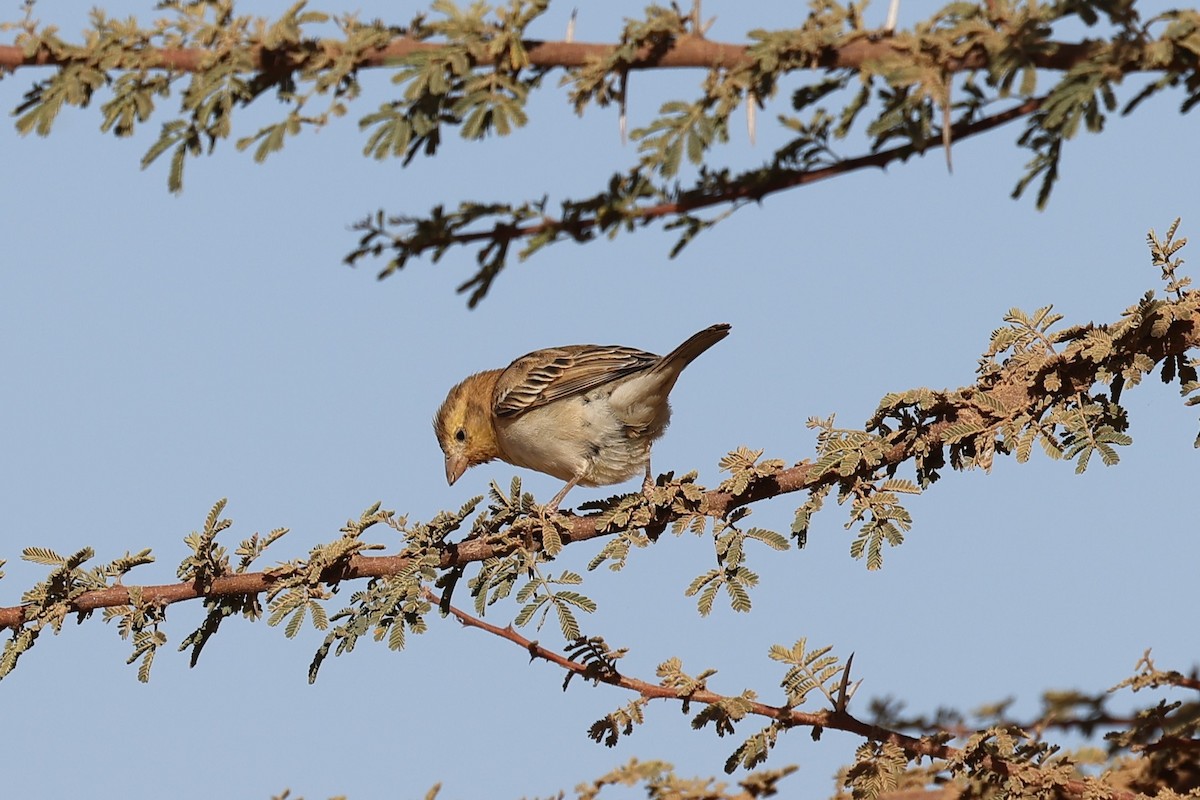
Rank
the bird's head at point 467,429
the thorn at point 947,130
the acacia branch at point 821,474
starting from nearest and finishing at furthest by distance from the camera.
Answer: the thorn at point 947,130 < the acacia branch at point 821,474 < the bird's head at point 467,429

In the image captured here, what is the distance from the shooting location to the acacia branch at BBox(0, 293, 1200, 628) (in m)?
4.78

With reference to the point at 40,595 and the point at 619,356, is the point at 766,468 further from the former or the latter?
the point at 619,356

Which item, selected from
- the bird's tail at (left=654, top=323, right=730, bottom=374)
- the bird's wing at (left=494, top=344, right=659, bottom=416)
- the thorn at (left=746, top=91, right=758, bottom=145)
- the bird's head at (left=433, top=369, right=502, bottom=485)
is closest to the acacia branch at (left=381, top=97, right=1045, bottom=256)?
the thorn at (left=746, top=91, right=758, bottom=145)

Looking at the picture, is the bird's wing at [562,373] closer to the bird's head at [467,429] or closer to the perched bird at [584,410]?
the perched bird at [584,410]

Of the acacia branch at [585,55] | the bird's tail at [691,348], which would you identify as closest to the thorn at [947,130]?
the acacia branch at [585,55]

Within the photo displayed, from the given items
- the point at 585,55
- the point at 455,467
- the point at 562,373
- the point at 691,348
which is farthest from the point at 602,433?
the point at 585,55

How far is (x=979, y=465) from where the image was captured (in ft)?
16.2

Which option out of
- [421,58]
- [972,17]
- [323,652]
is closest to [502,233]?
[421,58]

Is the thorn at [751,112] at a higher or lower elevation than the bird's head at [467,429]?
lower

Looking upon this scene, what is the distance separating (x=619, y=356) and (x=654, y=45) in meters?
4.72

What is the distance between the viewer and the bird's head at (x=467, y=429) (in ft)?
30.8

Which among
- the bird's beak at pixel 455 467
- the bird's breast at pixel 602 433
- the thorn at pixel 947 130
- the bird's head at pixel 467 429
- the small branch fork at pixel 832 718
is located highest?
the bird's head at pixel 467 429

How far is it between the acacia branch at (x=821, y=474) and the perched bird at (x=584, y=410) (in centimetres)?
205

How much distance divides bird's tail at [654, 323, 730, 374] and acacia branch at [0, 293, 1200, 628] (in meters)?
1.72
